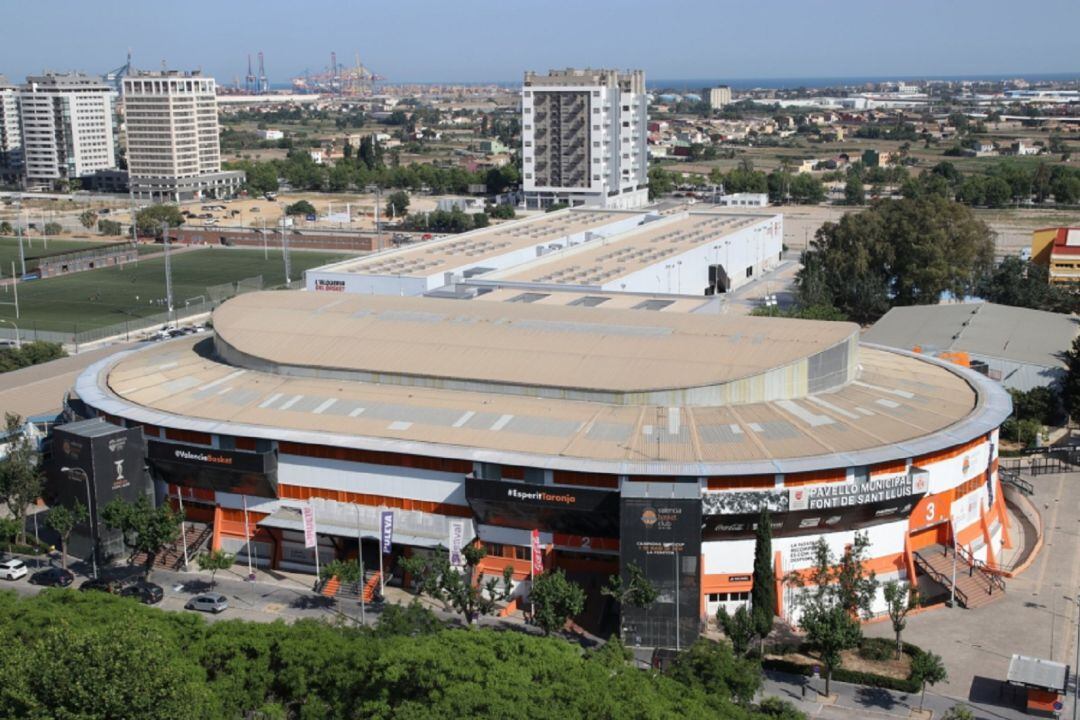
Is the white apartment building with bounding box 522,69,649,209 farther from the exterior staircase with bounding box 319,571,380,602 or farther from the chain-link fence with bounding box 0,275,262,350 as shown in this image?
the exterior staircase with bounding box 319,571,380,602

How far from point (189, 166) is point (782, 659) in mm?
148832

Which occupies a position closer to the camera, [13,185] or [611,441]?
[611,441]

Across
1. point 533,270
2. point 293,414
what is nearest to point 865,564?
point 293,414

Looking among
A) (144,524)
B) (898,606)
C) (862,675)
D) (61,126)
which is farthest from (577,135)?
→ (862,675)

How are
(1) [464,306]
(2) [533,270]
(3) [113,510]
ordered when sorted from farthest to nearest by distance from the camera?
1. (2) [533,270]
2. (1) [464,306]
3. (3) [113,510]

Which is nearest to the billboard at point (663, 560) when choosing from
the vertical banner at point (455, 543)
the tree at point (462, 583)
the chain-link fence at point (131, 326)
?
the tree at point (462, 583)

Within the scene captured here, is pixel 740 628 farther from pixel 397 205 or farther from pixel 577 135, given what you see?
pixel 397 205

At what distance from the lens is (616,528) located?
1496 inches

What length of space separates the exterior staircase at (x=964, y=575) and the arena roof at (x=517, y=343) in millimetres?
8252

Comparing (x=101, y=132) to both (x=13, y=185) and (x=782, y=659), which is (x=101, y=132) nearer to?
(x=13, y=185)

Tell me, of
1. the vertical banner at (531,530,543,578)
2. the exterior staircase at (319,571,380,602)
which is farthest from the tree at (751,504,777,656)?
the exterior staircase at (319,571,380,602)

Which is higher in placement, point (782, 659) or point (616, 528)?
point (616, 528)

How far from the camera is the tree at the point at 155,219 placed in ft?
445

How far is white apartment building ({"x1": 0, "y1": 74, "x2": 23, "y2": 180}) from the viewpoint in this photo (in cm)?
19212
